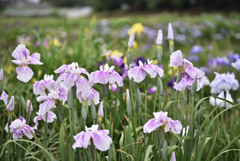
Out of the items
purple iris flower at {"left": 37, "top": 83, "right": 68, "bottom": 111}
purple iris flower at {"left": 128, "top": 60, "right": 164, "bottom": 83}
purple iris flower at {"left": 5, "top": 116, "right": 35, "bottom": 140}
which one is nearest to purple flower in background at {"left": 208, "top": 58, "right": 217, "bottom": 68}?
purple iris flower at {"left": 128, "top": 60, "right": 164, "bottom": 83}

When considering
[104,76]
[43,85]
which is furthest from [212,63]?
[43,85]

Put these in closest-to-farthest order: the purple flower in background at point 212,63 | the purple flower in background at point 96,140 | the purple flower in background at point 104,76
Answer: the purple flower in background at point 96,140 < the purple flower in background at point 104,76 < the purple flower in background at point 212,63

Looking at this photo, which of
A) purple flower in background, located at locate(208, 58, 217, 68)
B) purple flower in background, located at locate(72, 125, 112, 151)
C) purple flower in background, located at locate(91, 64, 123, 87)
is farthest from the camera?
purple flower in background, located at locate(208, 58, 217, 68)

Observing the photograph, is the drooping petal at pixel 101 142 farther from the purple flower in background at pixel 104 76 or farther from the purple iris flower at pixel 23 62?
the purple iris flower at pixel 23 62

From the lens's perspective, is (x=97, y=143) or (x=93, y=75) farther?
(x=93, y=75)

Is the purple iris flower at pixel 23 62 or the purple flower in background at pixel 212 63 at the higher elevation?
the purple iris flower at pixel 23 62

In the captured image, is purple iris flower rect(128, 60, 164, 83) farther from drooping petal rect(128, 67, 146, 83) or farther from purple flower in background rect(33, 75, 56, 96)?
purple flower in background rect(33, 75, 56, 96)

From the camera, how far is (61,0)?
162 ft

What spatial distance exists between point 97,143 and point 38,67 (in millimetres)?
2338

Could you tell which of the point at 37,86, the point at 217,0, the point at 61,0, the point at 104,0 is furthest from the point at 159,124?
the point at 61,0

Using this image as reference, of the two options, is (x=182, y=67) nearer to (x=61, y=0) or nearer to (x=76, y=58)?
(x=76, y=58)

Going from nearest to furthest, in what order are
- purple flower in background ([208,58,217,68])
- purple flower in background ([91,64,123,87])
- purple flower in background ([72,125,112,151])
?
purple flower in background ([72,125,112,151]) < purple flower in background ([91,64,123,87]) < purple flower in background ([208,58,217,68])

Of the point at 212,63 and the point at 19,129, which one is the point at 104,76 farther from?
the point at 212,63

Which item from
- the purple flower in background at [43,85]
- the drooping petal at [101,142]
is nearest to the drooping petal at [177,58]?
the drooping petal at [101,142]
